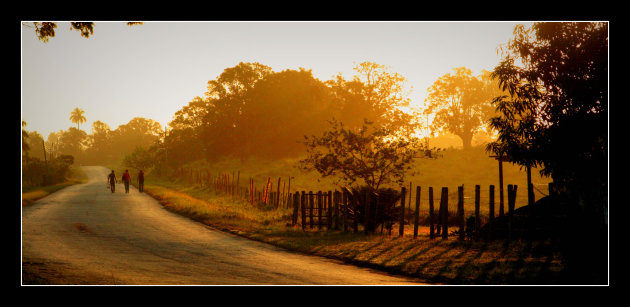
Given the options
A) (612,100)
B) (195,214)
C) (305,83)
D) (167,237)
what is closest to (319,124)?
(305,83)

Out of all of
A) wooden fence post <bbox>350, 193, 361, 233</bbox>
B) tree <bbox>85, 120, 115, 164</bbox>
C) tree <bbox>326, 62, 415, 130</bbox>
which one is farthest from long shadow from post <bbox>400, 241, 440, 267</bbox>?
tree <bbox>85, 120, 115, 164</bbox>

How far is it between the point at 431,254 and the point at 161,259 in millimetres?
6924

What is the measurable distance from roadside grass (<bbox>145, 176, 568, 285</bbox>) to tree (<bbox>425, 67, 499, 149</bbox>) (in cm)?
4705

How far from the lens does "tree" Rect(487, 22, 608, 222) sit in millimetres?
11680

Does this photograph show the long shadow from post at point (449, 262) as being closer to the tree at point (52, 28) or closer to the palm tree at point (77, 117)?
the tree at point (52, 28)

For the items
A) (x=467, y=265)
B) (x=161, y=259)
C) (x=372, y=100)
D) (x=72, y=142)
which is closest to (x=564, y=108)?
(x=467, y=265)

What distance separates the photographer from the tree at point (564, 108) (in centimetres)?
1168

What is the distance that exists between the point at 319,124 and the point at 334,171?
141 ft

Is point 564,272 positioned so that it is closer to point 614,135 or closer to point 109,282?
point 614,135

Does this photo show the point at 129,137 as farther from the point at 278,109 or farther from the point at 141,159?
the point at 278,109

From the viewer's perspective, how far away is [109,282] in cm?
834

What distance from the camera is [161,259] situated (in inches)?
432

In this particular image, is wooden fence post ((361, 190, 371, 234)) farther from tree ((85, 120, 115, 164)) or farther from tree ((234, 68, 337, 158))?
tree ((85, 120, 115, 164))
